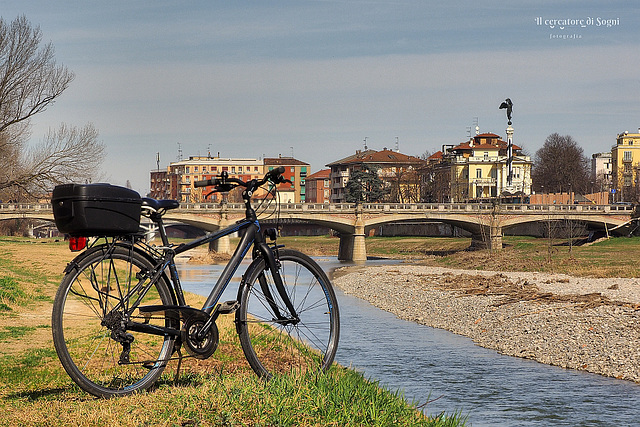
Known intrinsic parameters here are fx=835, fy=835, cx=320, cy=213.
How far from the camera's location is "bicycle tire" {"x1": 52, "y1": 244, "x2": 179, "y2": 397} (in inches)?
220

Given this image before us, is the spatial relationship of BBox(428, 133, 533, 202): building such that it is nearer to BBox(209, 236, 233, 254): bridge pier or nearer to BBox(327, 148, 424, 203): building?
BBox(327, 148, 424, 203): building

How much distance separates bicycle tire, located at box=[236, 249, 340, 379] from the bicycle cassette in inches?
9.1

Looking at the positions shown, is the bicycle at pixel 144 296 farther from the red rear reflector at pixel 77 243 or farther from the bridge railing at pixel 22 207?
the bridge railing at pixel 22 207

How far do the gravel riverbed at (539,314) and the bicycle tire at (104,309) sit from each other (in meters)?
9.45

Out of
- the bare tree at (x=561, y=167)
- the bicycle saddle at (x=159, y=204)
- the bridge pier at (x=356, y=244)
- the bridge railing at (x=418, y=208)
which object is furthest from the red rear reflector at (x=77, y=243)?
the bare tree at (x=561, y=167)

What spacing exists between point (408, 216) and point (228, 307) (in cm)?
6746

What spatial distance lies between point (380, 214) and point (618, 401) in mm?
62492

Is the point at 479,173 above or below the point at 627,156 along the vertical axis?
below

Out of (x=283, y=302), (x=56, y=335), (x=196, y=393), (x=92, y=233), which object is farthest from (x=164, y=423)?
(x=283, y=302)

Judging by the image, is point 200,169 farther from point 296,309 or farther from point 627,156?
point 296,309

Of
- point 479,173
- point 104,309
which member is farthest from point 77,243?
point 479,173

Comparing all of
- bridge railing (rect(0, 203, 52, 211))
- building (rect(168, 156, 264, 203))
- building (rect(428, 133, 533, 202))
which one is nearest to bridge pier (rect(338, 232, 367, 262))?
bridge railing (rect(0, 203, 52, 211))

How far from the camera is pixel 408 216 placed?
73.1 metres

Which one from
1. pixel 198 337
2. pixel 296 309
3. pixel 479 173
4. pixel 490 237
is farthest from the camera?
pixel 479 173
